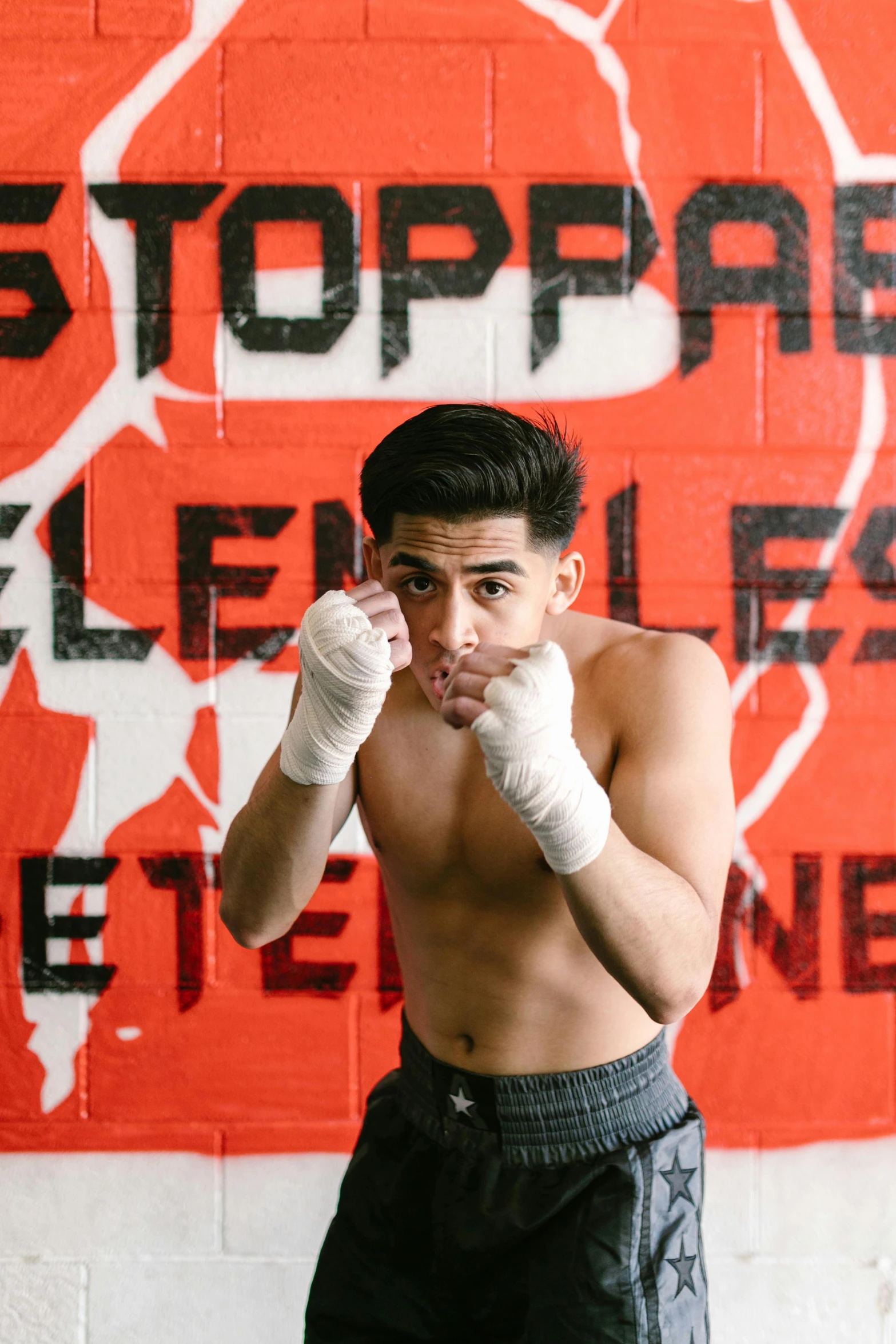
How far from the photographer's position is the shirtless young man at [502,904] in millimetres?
1034

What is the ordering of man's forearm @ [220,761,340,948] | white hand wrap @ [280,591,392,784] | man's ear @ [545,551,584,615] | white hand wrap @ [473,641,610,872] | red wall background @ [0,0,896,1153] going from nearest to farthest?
white hand wrap @ [473,641,610,872], white hand wrap @ [280,591,392,784], man's forearm @ [220,761,340,948], man's ear @ [545,551,584,615], red wall background @ [0,0,896,1153]

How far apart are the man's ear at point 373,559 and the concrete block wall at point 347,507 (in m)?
0.46

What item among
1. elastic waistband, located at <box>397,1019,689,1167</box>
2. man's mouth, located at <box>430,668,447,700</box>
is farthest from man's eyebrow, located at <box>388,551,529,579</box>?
elastic waistband, located at <box>397,1019,689,1167</box>

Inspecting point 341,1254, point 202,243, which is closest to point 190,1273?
point 341,1254

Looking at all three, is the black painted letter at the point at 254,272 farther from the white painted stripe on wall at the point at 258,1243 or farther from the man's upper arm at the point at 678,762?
the white painted stripe on wall at the point at 258,1243

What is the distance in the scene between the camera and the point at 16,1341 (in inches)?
67.9

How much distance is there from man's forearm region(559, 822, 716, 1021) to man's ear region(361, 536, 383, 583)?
0.43 m

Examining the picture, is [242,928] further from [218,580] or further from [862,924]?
[862,924]

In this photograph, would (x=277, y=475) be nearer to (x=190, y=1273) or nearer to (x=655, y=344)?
(x=655, y=344)

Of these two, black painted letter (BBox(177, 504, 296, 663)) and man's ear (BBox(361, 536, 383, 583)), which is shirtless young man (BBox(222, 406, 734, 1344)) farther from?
black painted letter (BBox(177, 504, 296, 663))

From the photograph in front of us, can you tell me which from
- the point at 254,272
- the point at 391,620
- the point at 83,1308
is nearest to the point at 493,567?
the point at 391,620

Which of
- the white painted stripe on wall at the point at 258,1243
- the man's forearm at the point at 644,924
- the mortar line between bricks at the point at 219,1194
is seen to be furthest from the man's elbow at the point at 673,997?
the mortar line between bricks at the point at 219,1194

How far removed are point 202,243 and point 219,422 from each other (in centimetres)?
→ 29

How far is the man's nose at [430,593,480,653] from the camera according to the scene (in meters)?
1.07
